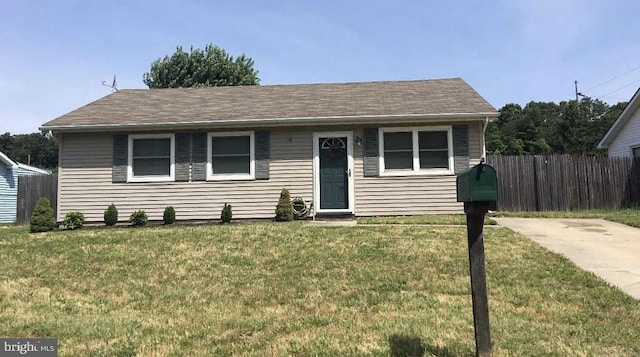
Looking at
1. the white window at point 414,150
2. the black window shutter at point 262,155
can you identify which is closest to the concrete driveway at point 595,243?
the white window at point 414,150

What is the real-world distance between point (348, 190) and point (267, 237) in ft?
14.0

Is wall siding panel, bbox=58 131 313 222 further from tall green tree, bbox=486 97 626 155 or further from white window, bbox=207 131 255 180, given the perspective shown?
tall green tree, bbox=486 97 626 155

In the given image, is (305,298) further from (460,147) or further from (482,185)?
(460,147)

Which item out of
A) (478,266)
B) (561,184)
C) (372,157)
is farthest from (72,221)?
(561,184)

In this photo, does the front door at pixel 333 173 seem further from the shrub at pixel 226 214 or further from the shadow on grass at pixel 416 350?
the shadow on grass at pixel 416 350

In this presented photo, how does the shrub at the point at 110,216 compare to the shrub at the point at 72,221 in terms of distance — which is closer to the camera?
the shrub at the point at 72,221

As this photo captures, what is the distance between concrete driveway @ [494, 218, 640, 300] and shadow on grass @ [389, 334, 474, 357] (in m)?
2.70

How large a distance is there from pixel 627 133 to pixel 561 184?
6305mm

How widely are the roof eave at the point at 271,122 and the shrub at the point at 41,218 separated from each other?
2.17 metres

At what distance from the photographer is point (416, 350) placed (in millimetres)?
3713

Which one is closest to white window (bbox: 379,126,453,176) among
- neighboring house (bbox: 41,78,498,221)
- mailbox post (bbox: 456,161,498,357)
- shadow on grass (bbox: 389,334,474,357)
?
neighboring house (bbox: 41,78,498,221)

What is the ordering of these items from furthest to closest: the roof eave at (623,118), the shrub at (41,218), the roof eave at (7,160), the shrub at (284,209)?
the roof eave at (7,160), the roof eave at (623,118), the shrub at (284,209), the shrub at (41,218)

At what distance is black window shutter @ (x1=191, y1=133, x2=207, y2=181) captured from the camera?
1281 centimetres

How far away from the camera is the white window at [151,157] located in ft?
42.4
